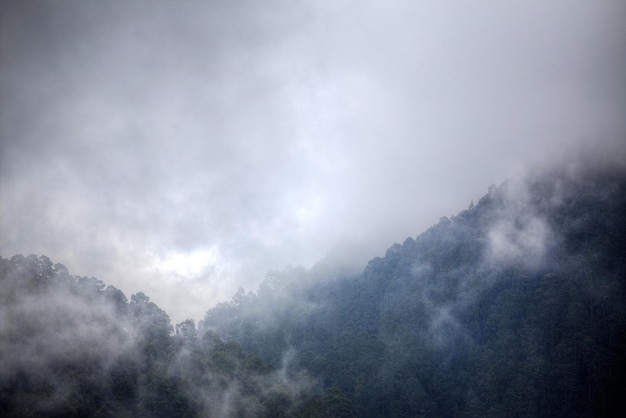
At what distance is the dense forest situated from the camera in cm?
5078

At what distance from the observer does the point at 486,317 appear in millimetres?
78125

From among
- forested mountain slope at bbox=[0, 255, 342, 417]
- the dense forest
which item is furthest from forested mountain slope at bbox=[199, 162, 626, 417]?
forested mountain slope at bbox=[0, 255, 342, 417]

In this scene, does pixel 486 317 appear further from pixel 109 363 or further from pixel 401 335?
pixel 109 363

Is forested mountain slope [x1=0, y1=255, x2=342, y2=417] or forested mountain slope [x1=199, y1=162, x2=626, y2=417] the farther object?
forested mountain slope [x1=199, y1=162, x2=626, y2=417]

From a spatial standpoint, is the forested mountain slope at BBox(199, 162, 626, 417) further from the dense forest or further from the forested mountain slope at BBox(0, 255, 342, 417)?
the forested mountain slope at BBox(0, 255, 342, 417)

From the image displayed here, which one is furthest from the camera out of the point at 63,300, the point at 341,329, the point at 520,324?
the point at 341,329

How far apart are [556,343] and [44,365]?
64863 millimetres

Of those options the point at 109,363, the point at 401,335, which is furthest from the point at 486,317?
the point at 109,363

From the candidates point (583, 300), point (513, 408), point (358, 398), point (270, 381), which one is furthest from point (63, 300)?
point (583, 300)

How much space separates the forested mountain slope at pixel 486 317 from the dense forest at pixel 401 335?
24 centimetres

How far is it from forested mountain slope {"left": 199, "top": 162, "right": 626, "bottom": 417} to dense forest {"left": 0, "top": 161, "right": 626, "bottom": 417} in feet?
0.78

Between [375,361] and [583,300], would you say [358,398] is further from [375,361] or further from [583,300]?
[583,300]

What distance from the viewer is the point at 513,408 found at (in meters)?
61.4

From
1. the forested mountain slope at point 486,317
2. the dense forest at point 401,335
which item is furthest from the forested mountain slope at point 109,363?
the forested mountain slope at point 486,317
